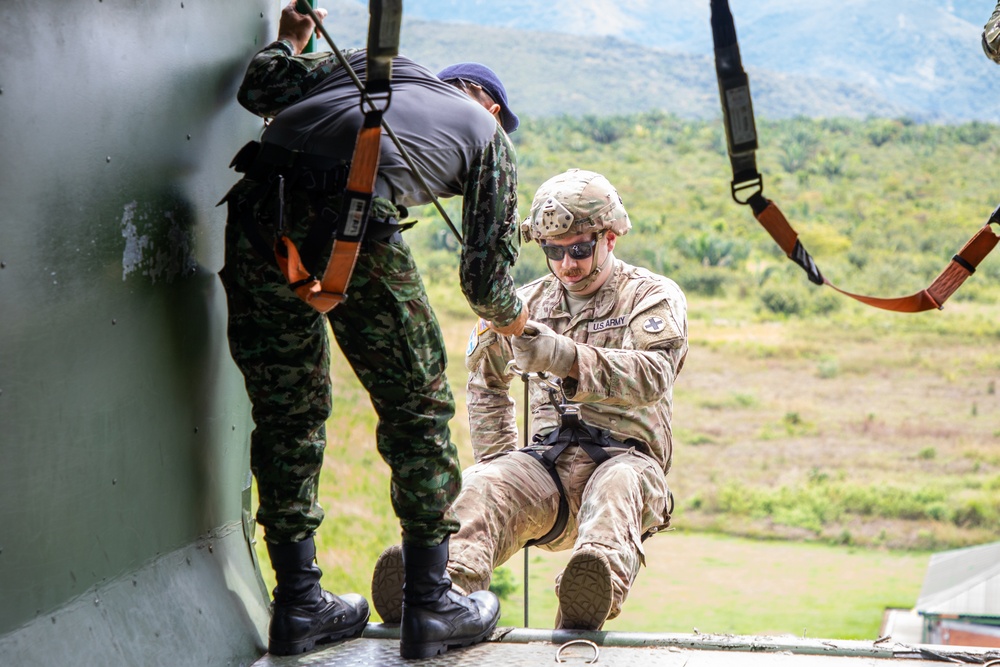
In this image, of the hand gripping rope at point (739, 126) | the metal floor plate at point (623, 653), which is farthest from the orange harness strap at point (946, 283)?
the metal floor plate at point (623, 653)

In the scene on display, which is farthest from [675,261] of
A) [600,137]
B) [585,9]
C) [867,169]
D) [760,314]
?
[585,9]

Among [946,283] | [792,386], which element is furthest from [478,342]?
[792,386]

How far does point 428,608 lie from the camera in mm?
2801

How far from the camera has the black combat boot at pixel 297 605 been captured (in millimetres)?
2859

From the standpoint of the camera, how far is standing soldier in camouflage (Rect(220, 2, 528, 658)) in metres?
2.57

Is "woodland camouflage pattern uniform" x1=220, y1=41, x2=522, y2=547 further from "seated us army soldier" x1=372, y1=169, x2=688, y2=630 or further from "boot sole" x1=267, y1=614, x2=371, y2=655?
"seated us army soldier" x1=372, y1=169, x2=688, y2=630

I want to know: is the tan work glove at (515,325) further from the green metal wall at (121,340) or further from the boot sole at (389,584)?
the green metal wall at (121,340)

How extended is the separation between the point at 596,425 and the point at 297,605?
111 centimetres

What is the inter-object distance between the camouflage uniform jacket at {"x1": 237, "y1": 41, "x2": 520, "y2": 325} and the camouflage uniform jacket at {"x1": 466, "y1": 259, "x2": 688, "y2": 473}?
1.87 ft

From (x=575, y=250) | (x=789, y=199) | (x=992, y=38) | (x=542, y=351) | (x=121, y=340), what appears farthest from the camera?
(x=789, y=199)

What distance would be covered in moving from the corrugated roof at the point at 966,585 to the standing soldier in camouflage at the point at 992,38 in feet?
41.7

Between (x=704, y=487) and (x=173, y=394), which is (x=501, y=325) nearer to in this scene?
(x=173, y=394)

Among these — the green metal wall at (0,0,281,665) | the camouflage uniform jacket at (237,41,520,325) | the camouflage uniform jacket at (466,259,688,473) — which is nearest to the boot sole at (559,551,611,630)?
the camouflage uniform jacket at (466,259,688,473)

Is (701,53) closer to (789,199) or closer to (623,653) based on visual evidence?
(789,199)
